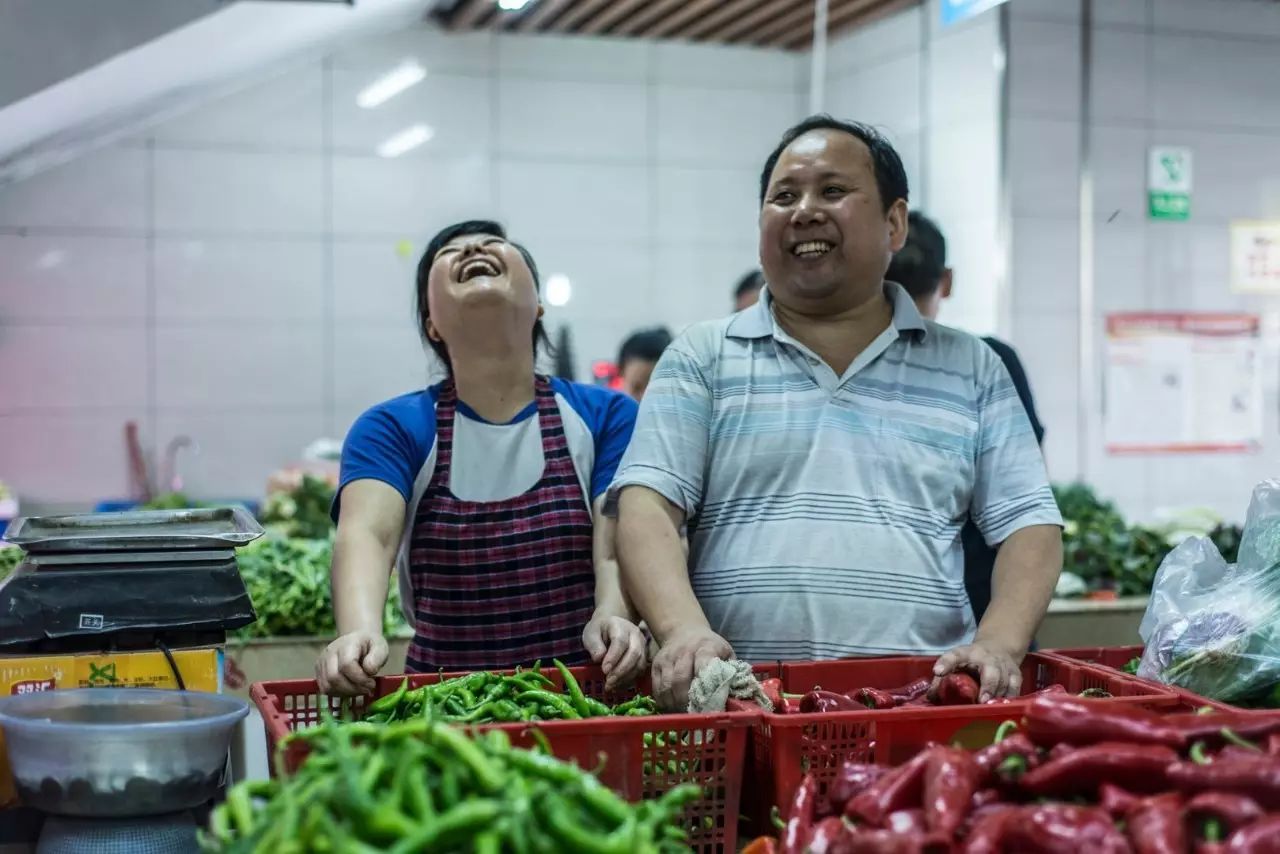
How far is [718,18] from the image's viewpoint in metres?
7.17

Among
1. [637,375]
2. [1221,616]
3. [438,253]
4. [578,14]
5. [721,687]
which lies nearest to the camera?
[721,687]

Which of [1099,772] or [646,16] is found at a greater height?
[646,16]

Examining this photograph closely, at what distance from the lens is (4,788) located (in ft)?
6.76

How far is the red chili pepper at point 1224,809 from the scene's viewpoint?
1.57m

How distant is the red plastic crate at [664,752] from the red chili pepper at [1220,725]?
0.56 meters

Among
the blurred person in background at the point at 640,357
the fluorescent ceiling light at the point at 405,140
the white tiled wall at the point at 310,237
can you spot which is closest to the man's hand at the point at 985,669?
the blurred person in background at the point at 640,357

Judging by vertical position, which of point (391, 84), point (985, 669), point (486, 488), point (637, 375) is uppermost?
point (391, 84)

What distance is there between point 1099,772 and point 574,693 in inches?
33.9

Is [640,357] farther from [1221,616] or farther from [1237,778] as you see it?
[1237,778]

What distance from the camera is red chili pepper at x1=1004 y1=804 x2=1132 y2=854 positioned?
1.53 m

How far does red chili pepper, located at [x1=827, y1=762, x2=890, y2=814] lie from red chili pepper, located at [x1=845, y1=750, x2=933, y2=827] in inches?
1.0

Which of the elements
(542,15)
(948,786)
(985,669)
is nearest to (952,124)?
(542,15)

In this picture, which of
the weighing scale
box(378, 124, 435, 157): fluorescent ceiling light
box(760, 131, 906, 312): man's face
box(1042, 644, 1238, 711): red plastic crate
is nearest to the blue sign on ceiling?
box(760, 131, 906, 312): man's face

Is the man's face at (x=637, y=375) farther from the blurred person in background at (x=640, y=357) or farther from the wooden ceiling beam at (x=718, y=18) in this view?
the wooden ceiling beam at (x=718, y=18)
